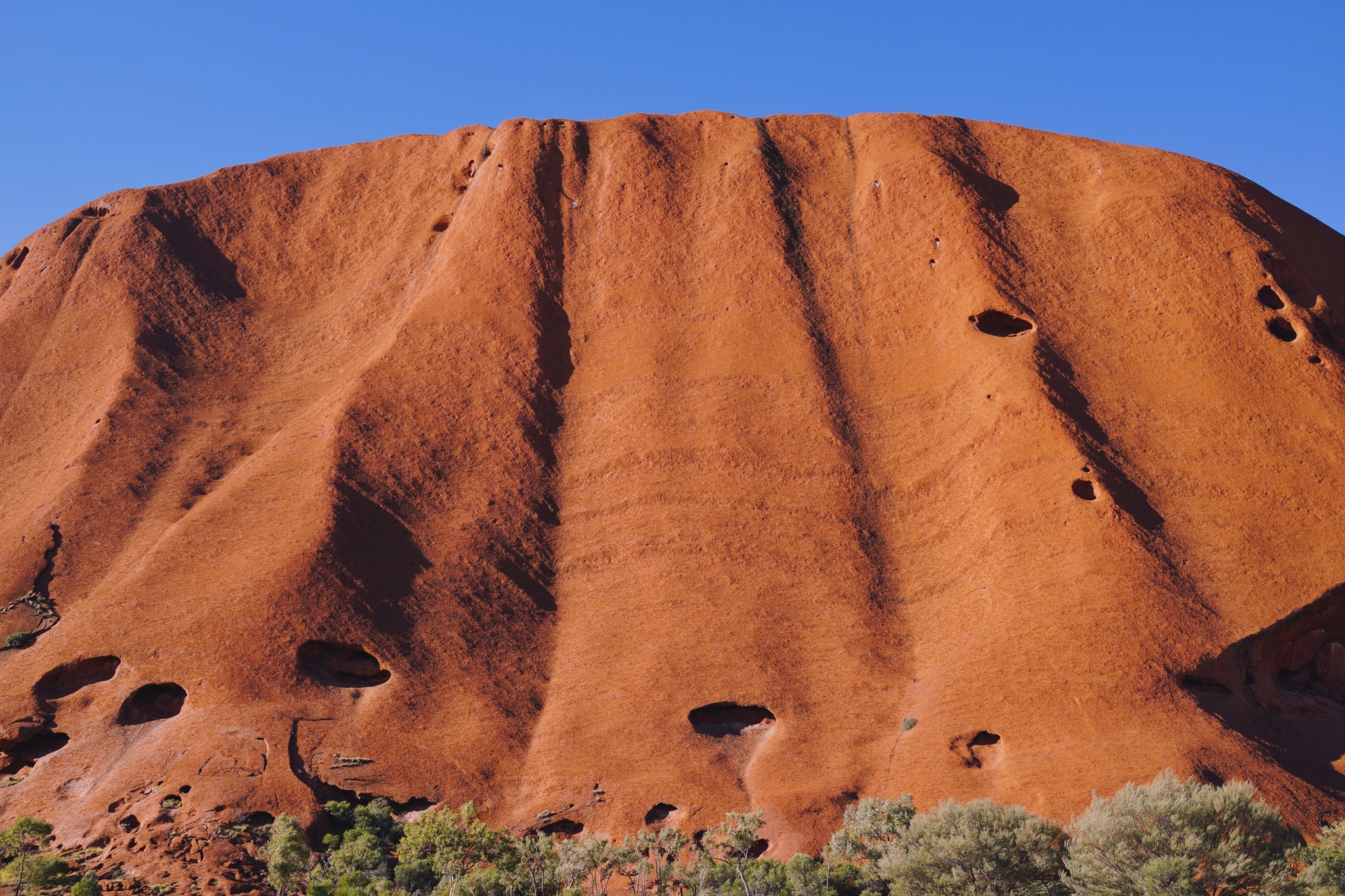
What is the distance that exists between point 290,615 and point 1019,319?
30.0 metres

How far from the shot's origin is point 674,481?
46344 mm

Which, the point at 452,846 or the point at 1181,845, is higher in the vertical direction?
the point at 452,846

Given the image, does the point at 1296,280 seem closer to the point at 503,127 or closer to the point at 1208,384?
the point at 1208,384

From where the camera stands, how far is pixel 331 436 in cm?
4653

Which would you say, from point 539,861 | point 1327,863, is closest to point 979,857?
point 1327,863

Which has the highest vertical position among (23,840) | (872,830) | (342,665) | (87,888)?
(342,665)

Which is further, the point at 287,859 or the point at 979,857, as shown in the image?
the point at 287,859

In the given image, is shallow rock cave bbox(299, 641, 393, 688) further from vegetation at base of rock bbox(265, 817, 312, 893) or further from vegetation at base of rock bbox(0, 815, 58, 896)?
vegetation at base of rock bbox(0, 815, 58, 896)

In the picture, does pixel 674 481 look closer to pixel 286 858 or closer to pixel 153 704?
pixel 153 704

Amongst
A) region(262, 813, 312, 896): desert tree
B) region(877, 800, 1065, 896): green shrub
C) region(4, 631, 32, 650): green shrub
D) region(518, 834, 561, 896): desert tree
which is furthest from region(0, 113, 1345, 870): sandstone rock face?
region(877, 800, 1065, 896): green shrub

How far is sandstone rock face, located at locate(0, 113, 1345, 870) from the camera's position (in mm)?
36656

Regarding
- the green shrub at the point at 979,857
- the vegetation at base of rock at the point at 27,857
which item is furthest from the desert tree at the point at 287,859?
the green shrub at the point at 979,857

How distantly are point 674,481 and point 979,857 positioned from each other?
21.3m

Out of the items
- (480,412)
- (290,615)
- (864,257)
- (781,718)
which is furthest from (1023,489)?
(290,615)
